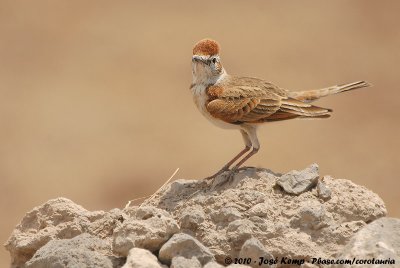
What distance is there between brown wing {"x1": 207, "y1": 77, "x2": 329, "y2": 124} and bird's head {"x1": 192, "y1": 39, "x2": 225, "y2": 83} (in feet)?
0.41

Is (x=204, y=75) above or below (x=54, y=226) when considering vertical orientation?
above

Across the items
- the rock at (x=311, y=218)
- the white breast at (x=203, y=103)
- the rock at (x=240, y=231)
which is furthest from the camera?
the white breast at (x=203, y=103)

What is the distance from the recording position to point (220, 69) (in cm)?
857

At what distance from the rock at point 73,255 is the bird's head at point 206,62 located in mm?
2111

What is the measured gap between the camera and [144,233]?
6727mm

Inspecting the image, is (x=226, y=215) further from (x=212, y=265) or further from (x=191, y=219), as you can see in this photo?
(x=212, y=265)

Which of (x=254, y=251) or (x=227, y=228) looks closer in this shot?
(x=254, y=251)

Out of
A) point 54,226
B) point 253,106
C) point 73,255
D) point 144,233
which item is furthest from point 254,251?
point 253,106

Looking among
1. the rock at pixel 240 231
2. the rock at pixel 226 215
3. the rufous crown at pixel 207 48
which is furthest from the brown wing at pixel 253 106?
the rock at pixel 240 231

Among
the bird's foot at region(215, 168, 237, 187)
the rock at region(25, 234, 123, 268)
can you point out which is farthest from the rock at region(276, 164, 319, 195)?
the rock at region(25, 234, 123, 268)

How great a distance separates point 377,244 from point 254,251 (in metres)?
0.81

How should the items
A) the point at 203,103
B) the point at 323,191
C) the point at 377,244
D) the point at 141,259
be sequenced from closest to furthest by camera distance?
the point at 377,244 → the point at 141,259 → the point at 323,191 → the point at 203,103

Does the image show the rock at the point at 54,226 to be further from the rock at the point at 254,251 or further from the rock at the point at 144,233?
the rock at the point at 254,251

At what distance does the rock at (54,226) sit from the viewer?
7410mm
